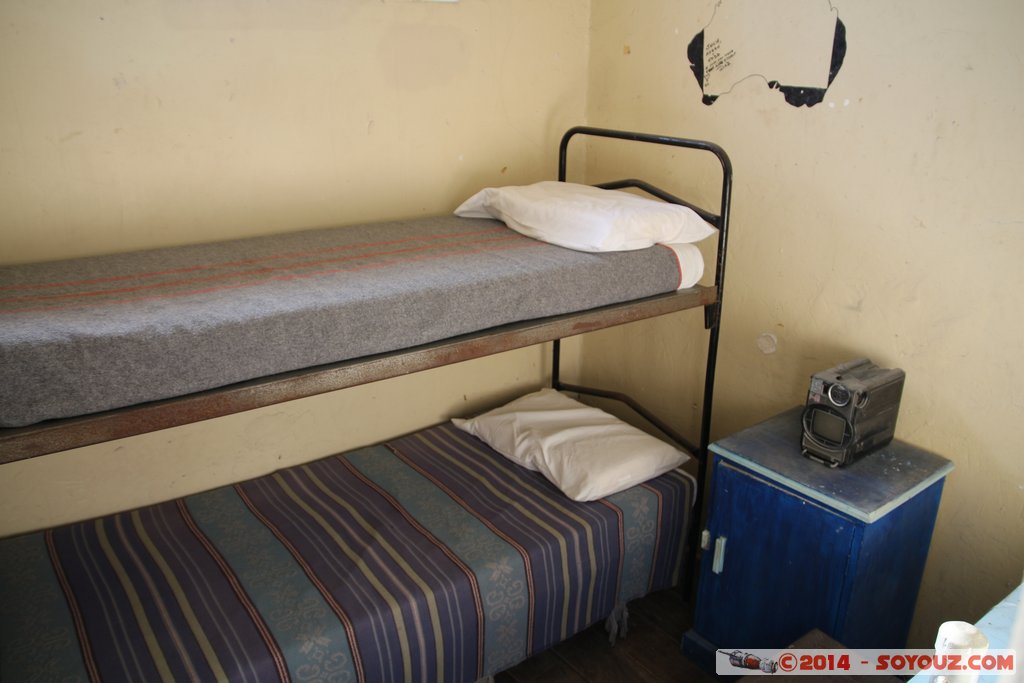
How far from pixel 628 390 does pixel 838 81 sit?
1.36 m

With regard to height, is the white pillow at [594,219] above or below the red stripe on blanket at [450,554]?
above

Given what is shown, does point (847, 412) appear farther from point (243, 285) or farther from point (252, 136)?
point (252, 136)

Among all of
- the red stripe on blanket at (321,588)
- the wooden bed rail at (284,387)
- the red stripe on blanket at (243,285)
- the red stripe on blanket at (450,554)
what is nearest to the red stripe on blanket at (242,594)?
the red stripe on blanket at (321,588)

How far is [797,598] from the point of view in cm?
189

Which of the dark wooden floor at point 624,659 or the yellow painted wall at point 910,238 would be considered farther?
the dark wooden floor at point 624,659

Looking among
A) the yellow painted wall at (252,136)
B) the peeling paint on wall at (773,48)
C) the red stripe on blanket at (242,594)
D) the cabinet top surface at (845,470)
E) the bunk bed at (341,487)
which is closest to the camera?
the bunk bed at (341,487)

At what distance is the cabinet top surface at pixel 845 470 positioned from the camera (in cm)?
176

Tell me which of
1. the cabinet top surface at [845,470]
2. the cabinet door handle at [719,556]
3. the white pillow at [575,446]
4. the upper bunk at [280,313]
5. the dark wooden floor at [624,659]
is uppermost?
the upper bunk at [280,313]

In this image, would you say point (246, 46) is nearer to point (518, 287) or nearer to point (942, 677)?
point (518, 287)

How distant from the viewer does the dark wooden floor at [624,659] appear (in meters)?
2.15

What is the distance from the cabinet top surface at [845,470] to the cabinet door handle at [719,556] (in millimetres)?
249

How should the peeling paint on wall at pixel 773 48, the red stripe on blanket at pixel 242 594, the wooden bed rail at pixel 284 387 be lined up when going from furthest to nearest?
the peeling paint on wall at pixel 773 48
the red stripe on blanket at pixel 242 594
the wooden bed rail at pixel 284 387

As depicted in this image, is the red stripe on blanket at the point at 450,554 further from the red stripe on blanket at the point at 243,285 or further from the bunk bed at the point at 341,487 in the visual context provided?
the red stripe on blanket at the point at 243,285

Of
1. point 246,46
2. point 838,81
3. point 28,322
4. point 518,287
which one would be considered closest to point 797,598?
point 518,287
